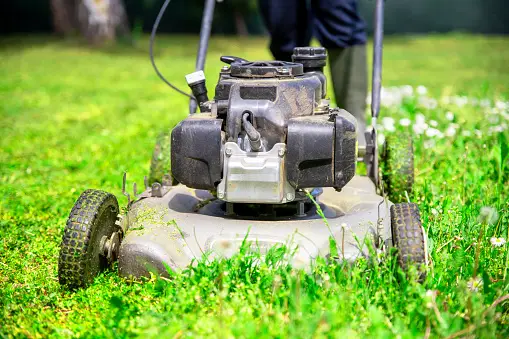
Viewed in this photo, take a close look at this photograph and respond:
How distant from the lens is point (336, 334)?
1.68m


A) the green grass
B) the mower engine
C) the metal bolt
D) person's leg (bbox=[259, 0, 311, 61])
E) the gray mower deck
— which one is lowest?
the green grass

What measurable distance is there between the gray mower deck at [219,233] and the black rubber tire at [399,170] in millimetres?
425

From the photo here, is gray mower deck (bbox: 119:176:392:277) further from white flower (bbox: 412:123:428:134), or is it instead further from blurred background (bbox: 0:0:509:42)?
blurred background (bbox: 0:0:509:42)

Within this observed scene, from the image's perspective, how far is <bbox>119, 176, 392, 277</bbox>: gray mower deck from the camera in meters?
2.18

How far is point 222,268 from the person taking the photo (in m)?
1.99

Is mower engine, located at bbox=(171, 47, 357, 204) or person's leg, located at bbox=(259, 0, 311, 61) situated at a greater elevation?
person's leg, located at bbox=(259, 0, 311, 61)

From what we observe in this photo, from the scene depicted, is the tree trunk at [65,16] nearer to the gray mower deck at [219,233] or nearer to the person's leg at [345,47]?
the person's leg at [345,47]

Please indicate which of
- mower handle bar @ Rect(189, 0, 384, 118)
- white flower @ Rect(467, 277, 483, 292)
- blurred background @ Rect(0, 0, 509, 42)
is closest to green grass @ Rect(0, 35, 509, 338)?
white flower @ Rect(467, 277, 483, 292)

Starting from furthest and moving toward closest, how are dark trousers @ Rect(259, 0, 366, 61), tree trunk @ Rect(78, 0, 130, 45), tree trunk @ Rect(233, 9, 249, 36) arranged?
tree trunk @ Rect(233, 9, 249, 36), tree trunk @ Rect(78, 0, 130, 45), dark trousers @ Rect(259, 0, 366, 61)

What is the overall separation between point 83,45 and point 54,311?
964 cm

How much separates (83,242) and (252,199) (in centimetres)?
54

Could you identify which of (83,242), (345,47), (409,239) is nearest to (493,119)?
(345,47)

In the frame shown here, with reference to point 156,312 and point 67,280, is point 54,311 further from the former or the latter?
point 156,312

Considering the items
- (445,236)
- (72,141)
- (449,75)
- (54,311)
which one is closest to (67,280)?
(54,311)
